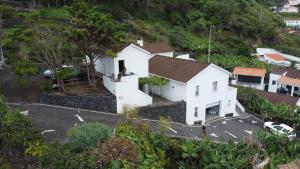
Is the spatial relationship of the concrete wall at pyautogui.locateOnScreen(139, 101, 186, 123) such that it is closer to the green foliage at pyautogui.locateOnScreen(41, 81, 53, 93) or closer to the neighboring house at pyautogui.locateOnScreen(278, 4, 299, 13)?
the green foliage at pyautogui.locateOnScreen(41, 81, 53, 93)

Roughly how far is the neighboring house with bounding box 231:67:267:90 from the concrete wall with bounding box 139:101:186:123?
1874 centimetres

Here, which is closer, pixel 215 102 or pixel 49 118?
pixel 49 118

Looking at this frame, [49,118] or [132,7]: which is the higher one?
[132,7]

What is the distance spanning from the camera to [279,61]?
5616 centimetres

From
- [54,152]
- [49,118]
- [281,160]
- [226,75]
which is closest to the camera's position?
[54,152]

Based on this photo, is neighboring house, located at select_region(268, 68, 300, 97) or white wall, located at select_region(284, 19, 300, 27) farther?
white wall, located at select_region(284, 19, 300, 27)

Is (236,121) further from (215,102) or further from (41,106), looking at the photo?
(41,106)

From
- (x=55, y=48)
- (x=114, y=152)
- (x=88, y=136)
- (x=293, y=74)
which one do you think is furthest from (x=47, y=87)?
(x=293, y=74)

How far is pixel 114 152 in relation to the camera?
16000 millimetres

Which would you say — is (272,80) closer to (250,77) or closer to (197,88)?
(250,77)

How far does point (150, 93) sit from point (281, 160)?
1557 centimetres

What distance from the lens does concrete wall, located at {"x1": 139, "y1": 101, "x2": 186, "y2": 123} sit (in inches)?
1084

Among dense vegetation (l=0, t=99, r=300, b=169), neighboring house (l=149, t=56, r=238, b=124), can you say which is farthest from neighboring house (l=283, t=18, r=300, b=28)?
dense vegetation (l=0, t=99, r=300, b=169)

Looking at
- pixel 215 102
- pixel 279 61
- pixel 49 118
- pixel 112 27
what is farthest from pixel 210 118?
pixel 279 61
